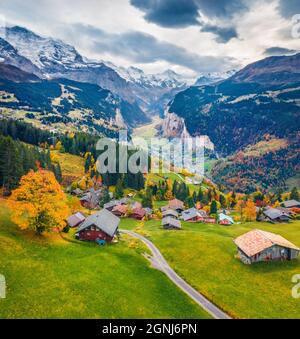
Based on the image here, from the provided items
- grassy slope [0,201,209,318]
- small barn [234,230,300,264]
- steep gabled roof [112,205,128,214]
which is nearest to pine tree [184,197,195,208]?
steep gabled roof [112,205,128,214]

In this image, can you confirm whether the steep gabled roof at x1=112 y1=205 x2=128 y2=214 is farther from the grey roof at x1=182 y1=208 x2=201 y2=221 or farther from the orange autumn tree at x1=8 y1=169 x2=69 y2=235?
the orange autumn tree at x1=8 y1=169 x2=69 y2=235

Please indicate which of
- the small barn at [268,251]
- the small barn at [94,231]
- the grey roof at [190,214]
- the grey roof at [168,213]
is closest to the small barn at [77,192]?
the grey roof at [168,213]

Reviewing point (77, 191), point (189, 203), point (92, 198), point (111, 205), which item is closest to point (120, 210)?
point (111, 205)

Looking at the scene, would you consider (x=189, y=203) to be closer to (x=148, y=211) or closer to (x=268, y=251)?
(x=148, y=211)

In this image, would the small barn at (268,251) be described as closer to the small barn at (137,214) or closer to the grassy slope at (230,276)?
the grassy slope at (230,276)

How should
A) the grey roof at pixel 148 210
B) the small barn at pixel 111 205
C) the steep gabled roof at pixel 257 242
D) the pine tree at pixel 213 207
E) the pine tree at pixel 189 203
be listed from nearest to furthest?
the steep gabled roof at pixel 257 242 < the grey roof at pixel 148 210 < the small barn at pixel 111 205 < the pine tree at pixel 213 207 < the pine tree at pixel 189 203

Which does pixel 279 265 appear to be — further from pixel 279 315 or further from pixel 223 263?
pixel 279 315
